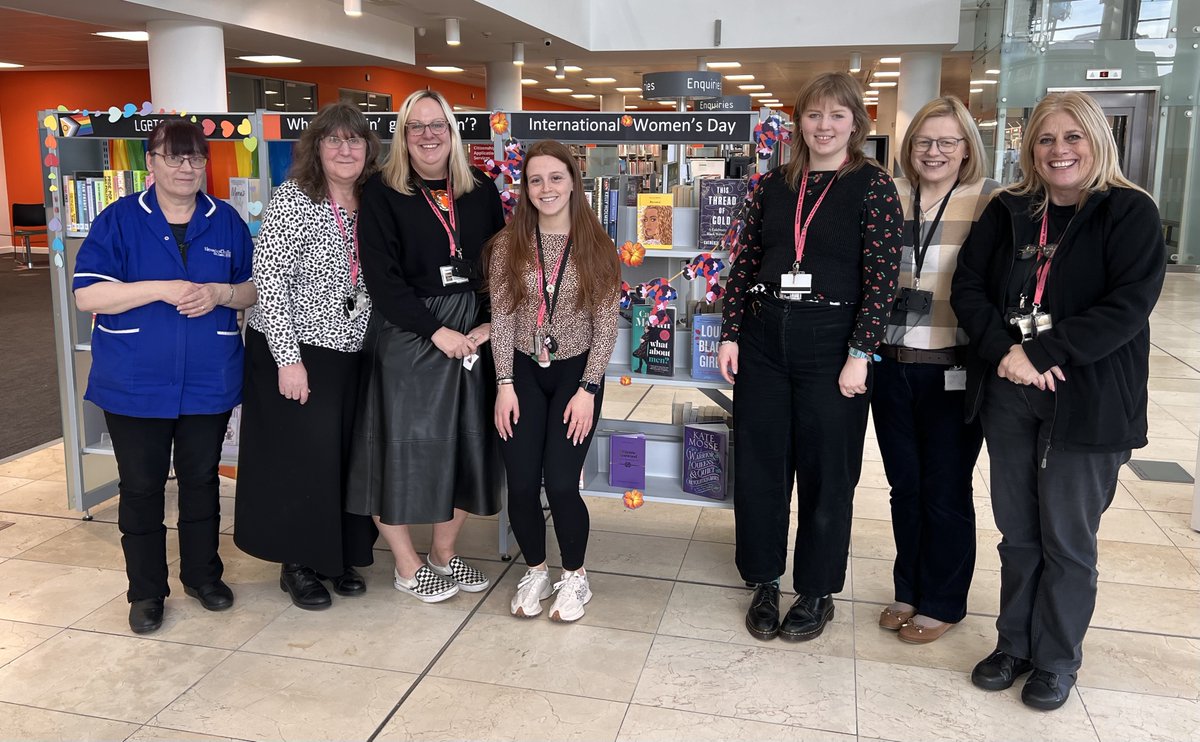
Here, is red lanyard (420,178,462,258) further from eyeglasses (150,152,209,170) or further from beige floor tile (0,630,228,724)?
beige floor tile (0,630,228,724)

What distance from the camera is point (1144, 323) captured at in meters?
2.35

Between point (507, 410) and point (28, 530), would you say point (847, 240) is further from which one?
point (28, 530)

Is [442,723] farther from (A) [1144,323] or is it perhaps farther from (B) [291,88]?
(B) [291,88]

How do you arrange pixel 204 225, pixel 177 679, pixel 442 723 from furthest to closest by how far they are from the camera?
1. pixel 204 225
2. pixel 177 679
3. pixel 442 723

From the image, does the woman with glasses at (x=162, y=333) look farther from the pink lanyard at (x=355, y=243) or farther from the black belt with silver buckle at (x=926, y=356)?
the black belt with silver buckle at (x=926, y=356)

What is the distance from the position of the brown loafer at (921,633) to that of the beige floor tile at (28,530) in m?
3.28

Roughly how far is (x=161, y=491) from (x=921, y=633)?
244 centimetres

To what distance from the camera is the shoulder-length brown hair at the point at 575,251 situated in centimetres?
291


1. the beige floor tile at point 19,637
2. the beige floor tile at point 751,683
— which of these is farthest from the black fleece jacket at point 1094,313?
the beige floor tile at point 19,637

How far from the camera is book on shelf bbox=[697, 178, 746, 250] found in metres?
3.34

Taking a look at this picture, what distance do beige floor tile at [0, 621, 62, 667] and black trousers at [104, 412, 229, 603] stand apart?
0.29 m

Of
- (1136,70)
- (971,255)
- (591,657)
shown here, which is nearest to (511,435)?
(591,657)

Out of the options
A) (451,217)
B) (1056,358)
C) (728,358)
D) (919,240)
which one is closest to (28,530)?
(451,217)

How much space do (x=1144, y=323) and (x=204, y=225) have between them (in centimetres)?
268
